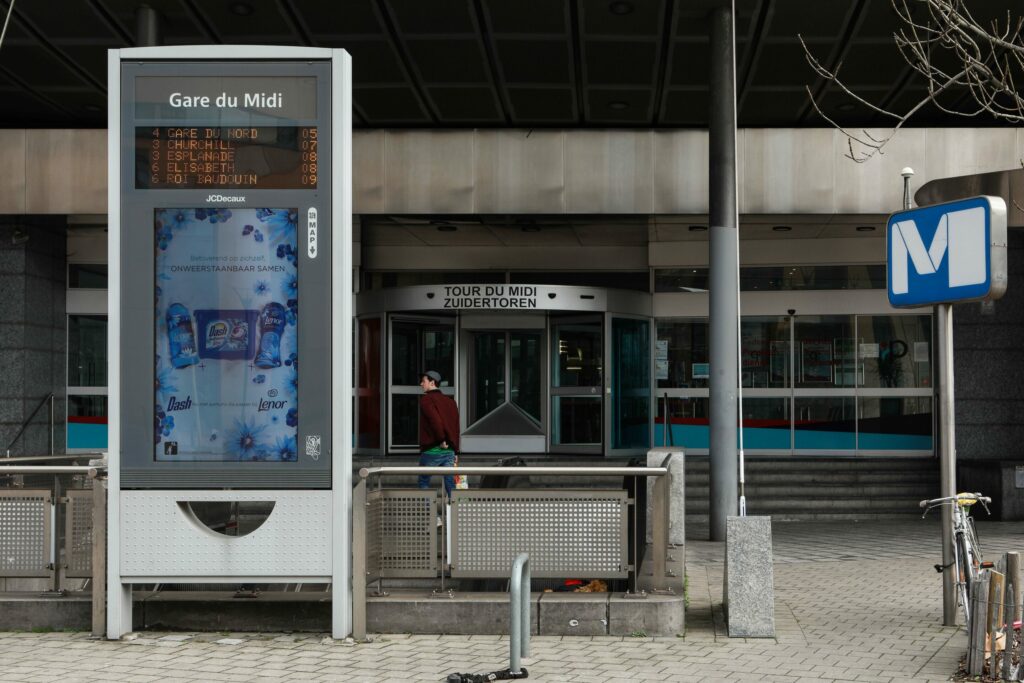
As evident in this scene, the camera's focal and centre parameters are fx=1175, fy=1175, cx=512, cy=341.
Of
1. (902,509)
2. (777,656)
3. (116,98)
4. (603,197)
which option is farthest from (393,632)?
(902,509)

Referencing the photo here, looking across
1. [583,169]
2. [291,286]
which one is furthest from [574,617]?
[583,169]

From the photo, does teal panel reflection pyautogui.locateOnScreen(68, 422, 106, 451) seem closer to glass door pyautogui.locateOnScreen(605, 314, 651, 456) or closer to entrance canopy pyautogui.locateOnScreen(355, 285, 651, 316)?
entrance canopy pyautogui.locateOnScreen(355, 285, 651, 316)

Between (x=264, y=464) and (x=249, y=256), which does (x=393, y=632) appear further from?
(x=249, y=256)

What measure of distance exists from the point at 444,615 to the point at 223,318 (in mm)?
2447

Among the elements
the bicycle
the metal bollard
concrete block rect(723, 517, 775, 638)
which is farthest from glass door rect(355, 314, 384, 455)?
the metal bollard

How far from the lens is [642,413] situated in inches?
780

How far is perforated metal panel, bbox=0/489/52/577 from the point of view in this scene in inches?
315

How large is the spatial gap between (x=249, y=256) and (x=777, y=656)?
166 inches

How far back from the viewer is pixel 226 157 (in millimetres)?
7742

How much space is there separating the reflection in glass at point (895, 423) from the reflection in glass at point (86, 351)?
12895 millimetres

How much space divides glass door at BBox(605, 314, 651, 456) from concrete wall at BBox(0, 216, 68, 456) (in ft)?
30.2

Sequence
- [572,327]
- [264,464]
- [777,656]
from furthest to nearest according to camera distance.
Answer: [572,327] → [264,464] → [777,656]

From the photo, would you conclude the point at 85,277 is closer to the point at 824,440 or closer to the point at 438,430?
the point at 438,430

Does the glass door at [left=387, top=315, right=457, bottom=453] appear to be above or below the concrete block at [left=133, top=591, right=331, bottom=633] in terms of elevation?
above
